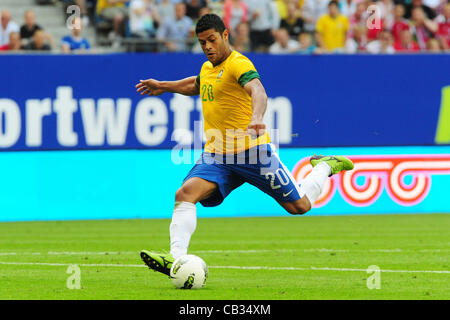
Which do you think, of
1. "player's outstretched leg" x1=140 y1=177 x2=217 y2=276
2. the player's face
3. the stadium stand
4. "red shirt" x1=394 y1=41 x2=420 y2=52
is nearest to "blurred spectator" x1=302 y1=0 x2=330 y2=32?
the stadium stand

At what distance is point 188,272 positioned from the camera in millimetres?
9695

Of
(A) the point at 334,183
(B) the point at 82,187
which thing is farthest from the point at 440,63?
(B) the point at 82,187

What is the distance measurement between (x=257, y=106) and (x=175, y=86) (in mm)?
1809

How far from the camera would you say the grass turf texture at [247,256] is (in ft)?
31.7

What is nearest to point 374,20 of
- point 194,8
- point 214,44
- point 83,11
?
point 194,8

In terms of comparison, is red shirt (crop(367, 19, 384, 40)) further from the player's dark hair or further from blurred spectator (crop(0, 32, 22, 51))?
the player's dark hair

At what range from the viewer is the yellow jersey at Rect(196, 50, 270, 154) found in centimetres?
1006

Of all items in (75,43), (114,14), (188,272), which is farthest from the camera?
(114,14)

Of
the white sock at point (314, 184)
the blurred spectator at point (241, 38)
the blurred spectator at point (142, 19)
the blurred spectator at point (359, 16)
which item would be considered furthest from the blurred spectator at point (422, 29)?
the white sock at point (314, 184)

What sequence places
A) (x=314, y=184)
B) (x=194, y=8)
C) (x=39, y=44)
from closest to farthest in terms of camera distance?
(x=314, y=184)
(x=39, y=44)
(x=194, y=8)

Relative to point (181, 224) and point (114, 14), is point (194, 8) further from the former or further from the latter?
point (181, 224)

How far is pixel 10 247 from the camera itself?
552 inches

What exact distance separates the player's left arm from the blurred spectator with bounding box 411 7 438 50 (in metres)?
11.8
